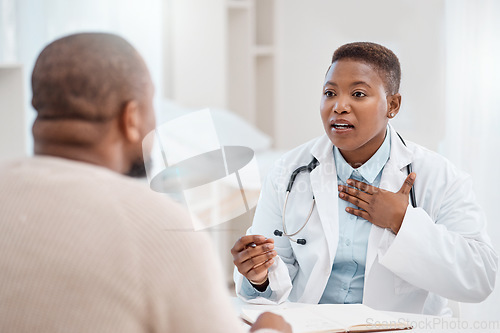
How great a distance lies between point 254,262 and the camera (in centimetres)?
130

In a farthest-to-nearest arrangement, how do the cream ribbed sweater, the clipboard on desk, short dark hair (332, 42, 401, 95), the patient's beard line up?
short dark hair (332, 42, 401, 95)
the clipboard on desk
the patient's beard
the cream ribbed sweater

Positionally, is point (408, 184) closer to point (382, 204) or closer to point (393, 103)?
point (382, 204)

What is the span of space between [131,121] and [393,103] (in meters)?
0.88

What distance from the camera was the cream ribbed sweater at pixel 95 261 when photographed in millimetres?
662

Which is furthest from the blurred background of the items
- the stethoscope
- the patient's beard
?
the patient's beard

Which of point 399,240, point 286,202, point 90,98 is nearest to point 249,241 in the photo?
point 286,202

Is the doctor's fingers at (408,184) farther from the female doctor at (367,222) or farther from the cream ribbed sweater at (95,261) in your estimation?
the cream ribbed sweater at (95,261)

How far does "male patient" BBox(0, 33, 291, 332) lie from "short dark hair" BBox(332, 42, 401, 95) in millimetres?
778

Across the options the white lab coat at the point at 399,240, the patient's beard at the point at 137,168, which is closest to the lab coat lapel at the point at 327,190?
the white lab coat at the point at 399,240

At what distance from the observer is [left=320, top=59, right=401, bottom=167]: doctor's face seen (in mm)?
1383

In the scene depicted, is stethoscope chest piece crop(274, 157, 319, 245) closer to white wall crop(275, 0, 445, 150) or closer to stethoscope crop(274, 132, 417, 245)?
stethoscope crop(274, 132, 417, 245)

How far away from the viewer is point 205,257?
71 centimetres

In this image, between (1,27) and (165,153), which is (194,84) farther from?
(165,153)

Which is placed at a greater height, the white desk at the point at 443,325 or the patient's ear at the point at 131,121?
the patient's ear at the point at 131,121
